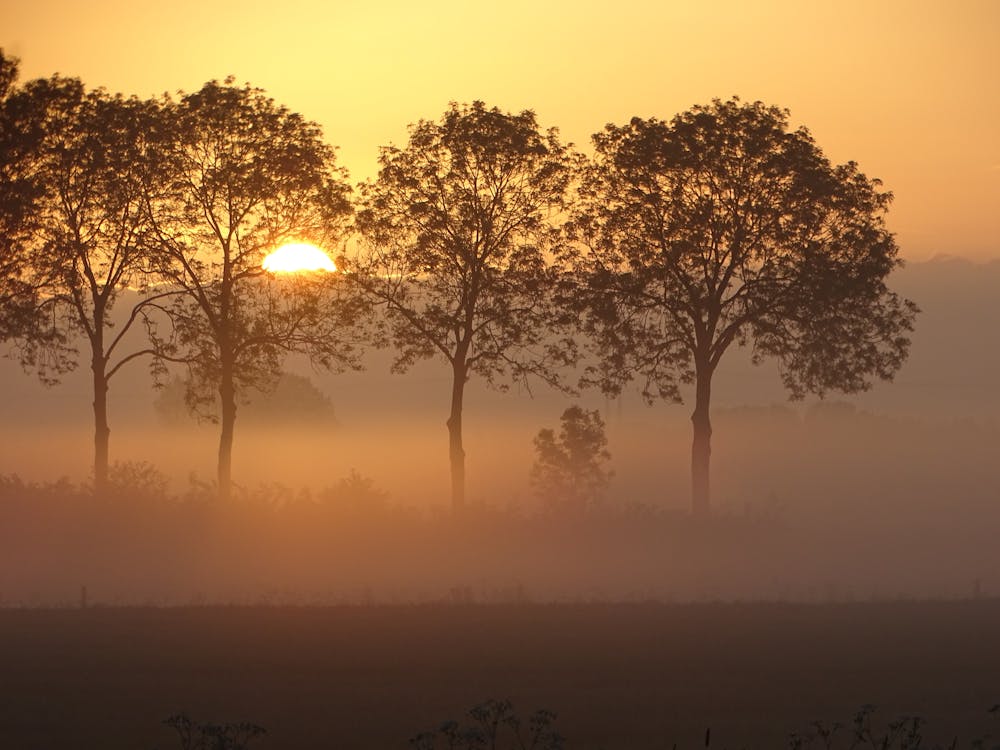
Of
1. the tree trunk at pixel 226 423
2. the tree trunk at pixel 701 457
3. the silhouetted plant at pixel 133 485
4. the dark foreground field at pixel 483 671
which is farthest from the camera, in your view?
the tree trunk at pixel 701 457

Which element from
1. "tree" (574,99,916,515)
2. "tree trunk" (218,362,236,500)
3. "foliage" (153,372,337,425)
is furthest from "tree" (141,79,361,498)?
"foliage" (153,372,337,425)

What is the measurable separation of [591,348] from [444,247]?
7254 mm

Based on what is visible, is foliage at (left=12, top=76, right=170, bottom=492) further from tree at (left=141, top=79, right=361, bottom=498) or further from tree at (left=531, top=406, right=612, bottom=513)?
tree at (left=531, top=406, right=612, bottom=513)

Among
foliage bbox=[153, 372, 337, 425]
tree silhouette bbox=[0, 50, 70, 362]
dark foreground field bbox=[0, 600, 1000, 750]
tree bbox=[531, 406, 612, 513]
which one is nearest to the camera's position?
dark foreground field bbox=[0, 600, 1000, 750]

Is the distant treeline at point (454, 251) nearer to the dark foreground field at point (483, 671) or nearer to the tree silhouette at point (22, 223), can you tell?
the tree silhouette at point (22, 223)

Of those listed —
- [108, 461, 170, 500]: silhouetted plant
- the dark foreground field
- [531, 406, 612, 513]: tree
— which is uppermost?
[531, 406, 612, 513]: tree

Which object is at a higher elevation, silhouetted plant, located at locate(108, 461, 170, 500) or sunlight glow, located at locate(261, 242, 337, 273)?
sunlight glow, located at locate(261, 242, 337, 273)

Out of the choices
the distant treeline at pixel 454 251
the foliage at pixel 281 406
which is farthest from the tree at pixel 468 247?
the foliage at pixel 281 406

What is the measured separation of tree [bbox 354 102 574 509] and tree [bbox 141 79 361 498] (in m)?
1.89

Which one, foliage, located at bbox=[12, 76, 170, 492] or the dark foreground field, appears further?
foliage, located at bbox=[12, 76, 170, 492]

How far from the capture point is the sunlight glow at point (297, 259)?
Result: 158 ft

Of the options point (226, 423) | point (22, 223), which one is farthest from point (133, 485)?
point (22, 223)

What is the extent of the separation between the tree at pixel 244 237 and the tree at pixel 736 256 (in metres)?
9.64

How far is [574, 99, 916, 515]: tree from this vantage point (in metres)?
49.2
